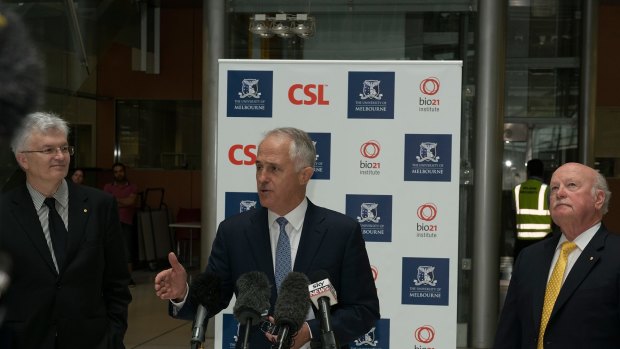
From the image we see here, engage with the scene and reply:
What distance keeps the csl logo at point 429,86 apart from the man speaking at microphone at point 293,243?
2.21 m

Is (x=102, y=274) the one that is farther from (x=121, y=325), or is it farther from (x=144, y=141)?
(x=144, y=141)

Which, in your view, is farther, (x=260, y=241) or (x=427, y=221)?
(x=427, y=221)

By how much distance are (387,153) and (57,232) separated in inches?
90.7

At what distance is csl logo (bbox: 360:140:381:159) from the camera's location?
5137 millimetres

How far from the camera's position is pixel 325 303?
2.35m

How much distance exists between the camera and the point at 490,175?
752cm

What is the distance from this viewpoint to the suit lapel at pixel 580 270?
3.13 meters

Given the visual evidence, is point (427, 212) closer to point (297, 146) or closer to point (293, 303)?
point (297, 146)

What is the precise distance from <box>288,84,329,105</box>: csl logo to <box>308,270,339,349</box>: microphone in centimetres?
284

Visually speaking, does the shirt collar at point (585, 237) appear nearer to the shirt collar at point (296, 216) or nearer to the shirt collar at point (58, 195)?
the shirt collar at point (296, 216)

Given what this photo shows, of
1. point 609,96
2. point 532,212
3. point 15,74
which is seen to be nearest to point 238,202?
point 15,74

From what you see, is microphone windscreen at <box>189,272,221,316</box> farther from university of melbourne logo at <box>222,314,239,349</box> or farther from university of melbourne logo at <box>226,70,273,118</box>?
university of melbourne logo at <box>226,70,273,118</box>

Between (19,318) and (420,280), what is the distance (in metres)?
2.52

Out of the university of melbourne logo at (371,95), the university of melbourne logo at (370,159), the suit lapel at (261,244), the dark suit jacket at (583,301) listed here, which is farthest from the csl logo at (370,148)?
the suit lapel at (261,244)
